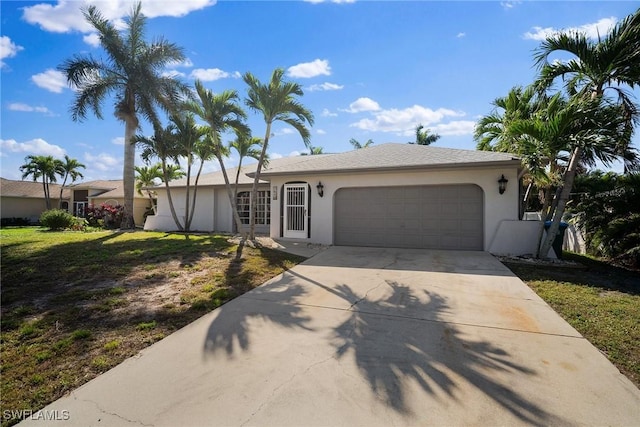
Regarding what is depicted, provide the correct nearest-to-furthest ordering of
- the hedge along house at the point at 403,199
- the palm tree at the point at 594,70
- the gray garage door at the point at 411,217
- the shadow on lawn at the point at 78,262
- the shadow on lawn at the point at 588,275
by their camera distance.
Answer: the shadow on lawn at the point at 78,262 < the shadow on lawn at the point at 588,275 < the palm tree at the point at 594,70 < the hedge along house at the point at 403,199 < the gray garage door at the point at 411,217

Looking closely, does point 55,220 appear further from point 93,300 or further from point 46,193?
point 46,193

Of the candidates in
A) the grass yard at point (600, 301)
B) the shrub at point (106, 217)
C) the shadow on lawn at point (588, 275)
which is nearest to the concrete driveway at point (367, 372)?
the grass yard at point (600, 301)

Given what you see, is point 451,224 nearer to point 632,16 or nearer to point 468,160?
point 468,160

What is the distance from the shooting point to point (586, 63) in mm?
7715

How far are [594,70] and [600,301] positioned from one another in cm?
611

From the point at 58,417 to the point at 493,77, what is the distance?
1198 centimetres

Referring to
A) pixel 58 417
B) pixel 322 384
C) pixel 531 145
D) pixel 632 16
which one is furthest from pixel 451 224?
pixel 58 417

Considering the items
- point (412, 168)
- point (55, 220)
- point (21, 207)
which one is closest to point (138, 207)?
point (55, 220)

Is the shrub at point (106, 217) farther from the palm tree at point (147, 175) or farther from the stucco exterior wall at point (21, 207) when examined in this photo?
the stucco exterior wall at point (21, 207)

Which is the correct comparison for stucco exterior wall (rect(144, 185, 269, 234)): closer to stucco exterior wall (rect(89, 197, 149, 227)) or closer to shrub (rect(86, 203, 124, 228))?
shrub (rect(86, 203, 124, 228))

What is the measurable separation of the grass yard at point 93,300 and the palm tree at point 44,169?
2574cm

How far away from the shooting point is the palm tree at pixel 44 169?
28.7m

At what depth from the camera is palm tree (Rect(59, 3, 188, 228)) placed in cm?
1481

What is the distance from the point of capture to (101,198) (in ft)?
89.9
